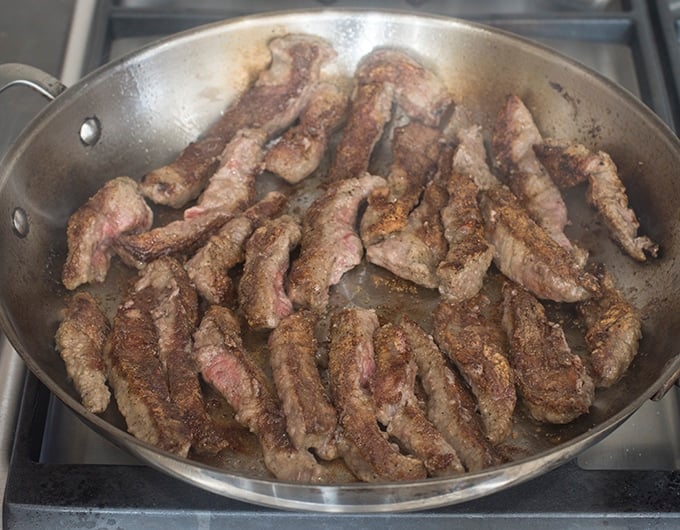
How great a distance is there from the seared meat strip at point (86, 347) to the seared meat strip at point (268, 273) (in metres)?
0.44

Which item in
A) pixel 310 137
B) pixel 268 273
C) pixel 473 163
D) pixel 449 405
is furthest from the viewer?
pixel 310 137

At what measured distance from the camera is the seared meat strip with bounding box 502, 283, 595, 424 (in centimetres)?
216

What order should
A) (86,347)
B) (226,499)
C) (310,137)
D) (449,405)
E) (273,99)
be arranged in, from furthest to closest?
(273,99) < (310,137) < (86,347) < (449,405) < (226,499)

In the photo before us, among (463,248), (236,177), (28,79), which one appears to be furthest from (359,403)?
(28,79)

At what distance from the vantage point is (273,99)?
3039 millimetres

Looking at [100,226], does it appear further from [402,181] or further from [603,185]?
[603,185]

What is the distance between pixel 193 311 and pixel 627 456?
53.1 inches

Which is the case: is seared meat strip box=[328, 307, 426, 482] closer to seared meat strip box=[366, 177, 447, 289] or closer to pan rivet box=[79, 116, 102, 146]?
seared meat strip box=[366, 177, 447, 289]

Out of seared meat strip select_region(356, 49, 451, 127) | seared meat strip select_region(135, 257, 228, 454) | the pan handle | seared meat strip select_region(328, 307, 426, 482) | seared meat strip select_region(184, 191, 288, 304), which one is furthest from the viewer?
seared meat strip select_region(356, 49, 451, 127)

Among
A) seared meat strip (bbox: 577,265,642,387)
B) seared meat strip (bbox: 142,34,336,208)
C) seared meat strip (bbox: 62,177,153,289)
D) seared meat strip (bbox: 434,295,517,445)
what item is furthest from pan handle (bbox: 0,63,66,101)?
seared meat strip (bbox: 577,265,642,387)

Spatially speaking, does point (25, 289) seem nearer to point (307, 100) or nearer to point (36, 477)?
point (36, 477)

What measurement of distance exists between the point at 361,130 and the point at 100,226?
3.24 ft

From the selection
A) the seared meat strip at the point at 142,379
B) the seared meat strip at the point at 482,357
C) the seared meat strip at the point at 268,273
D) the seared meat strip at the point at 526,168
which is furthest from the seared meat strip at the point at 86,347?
the seared meat strip at the point at 526,168

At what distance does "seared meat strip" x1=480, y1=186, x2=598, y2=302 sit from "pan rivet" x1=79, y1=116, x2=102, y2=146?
1395 millimetres
